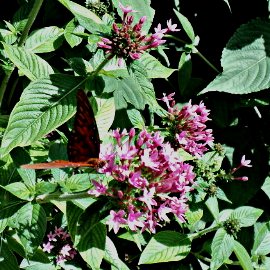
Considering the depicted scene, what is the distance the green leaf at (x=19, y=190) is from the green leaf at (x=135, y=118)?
1.34 feet

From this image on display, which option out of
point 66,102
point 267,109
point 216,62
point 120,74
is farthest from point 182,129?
point 267,109

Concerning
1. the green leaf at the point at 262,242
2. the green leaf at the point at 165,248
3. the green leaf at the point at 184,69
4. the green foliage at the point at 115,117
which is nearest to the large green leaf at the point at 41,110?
the green foliage at the point at 115,117

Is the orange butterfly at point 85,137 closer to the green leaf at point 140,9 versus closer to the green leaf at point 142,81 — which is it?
the green leaf at point 142,81

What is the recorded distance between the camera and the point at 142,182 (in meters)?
1.17

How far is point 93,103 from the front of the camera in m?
1.57

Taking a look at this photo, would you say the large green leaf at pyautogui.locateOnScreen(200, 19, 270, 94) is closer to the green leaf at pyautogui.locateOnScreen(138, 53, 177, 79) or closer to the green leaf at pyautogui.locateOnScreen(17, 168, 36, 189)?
the green leaf at pyautogui.locateOnScreen(138, 53, 177, 79)

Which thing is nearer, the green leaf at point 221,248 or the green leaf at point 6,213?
the green leaf at point 6,213

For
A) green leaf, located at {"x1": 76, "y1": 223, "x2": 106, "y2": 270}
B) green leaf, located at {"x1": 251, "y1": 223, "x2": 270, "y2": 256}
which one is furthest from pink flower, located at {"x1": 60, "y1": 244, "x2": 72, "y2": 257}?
green leaf, located at {"x1": 251, "y1": 223, "x2": 270, "y2": 256}

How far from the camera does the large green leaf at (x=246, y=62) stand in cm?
167

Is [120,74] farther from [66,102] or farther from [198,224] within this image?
[198,224]

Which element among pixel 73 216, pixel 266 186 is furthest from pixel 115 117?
pixel 266 186

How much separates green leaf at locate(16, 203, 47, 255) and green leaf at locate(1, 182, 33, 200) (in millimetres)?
31

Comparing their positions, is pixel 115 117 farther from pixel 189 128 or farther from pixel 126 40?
pixel 126 40

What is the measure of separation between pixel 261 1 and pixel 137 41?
36.1 inches
